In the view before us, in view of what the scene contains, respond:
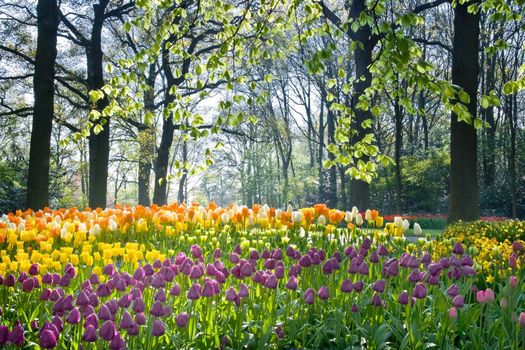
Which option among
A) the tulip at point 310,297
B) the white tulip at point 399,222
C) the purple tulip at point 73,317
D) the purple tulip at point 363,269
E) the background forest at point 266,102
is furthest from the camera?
the background forest at point 266,102

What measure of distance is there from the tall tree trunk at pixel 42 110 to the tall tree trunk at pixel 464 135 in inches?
347

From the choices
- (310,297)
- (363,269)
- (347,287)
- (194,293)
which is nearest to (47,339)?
(194,293)

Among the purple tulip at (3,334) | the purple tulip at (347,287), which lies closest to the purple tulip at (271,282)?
the purple tulip at (347,287)

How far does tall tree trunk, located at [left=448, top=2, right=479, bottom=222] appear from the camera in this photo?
11.1m

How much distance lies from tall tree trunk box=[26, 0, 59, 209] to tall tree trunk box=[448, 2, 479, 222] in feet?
28.9

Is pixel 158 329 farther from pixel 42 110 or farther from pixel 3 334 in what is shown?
pixel 42 110

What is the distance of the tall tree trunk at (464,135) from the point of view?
36.3ft

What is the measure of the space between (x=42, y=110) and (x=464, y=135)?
9.16 meters

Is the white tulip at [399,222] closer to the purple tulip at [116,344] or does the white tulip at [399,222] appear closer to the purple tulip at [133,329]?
the purple tulip at [133,329]

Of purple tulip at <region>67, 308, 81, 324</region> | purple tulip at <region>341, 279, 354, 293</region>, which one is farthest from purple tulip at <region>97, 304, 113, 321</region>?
purple tulip at <region>341, 279, 354, 293</region>

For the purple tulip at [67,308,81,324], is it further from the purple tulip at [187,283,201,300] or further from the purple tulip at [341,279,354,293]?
the purple tulip at [341,279,354,293]

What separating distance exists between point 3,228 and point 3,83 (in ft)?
50.5

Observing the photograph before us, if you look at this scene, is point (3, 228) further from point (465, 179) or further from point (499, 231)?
point (465, 179)

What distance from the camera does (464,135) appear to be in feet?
36.1
